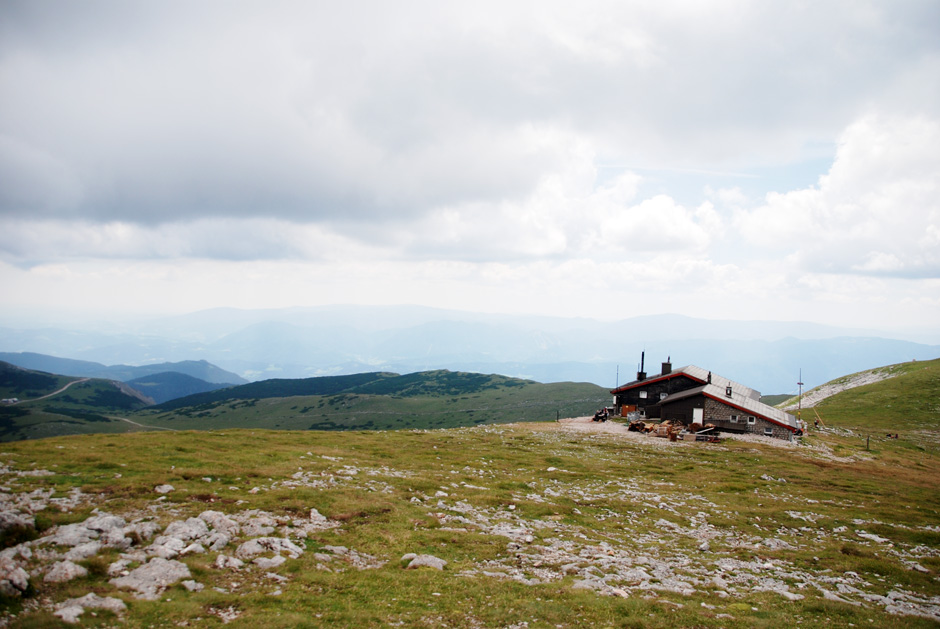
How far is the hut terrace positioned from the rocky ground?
4487 centimetres

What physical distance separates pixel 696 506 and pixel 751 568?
1079 centimetres

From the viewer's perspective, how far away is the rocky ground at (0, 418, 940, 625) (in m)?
14.5

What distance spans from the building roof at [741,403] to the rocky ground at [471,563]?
4470 centimetres


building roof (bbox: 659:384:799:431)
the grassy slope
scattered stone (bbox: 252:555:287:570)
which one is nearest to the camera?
the grassy slope

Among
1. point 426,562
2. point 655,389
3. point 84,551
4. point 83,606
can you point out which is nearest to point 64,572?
point 84,551

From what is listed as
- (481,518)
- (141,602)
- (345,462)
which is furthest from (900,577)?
(345,462)

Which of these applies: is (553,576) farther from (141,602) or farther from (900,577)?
(900,577)

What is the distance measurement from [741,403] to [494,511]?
208 ft

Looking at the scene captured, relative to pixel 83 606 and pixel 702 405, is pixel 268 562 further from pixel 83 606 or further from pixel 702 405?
pixel 702 405

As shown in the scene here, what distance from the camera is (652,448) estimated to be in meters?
55.6

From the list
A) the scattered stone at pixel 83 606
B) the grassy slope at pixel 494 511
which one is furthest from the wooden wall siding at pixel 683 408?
the scattered stone at pixel 83 606

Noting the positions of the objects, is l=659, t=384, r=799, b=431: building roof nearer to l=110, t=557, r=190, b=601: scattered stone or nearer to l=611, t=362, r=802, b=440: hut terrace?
l=611, t=362, r=802, b=440: hut terrace

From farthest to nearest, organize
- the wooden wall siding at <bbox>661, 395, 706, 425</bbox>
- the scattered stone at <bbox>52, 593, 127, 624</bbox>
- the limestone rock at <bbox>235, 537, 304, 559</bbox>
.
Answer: the wooden wall siding at <bbox>661, 395, 706, 425</bbox> < the limestone rock at <bbox>235, 537, 304, 559</bbox> < the scattered stone at <bbox>52, 593, 127, 624</bbox>

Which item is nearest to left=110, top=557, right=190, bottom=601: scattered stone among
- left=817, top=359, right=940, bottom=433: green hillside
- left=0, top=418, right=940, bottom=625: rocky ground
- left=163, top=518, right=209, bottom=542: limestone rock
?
left=0, top=418, right=940, bottom=625: rocky ground
